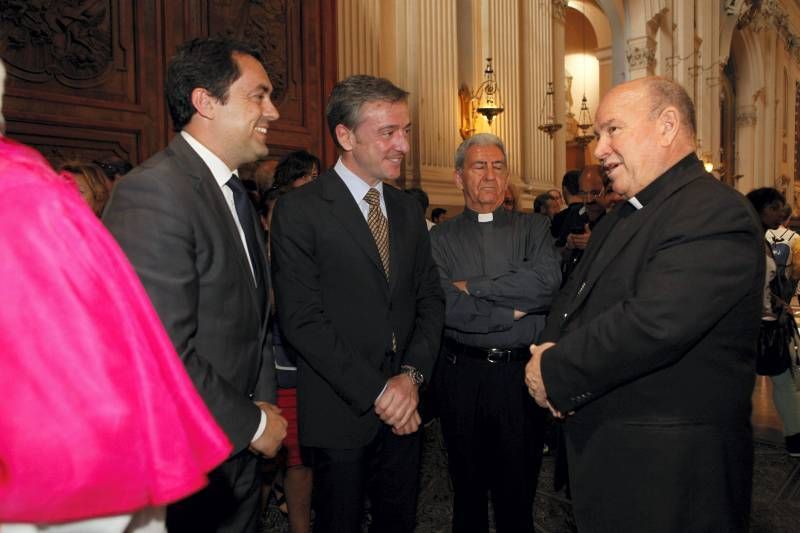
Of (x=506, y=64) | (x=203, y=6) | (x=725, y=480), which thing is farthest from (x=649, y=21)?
(x=725, y=480)

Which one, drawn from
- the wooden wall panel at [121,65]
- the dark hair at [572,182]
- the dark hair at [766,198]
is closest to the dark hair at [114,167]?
the wooden wall panel at [121,65]

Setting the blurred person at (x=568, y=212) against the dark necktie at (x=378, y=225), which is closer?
the dark necktie at (x=378, y=225)

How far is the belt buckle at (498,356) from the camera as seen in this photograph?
256cm

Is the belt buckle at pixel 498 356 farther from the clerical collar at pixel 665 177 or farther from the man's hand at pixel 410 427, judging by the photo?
the clerical collar at pixel 665 177

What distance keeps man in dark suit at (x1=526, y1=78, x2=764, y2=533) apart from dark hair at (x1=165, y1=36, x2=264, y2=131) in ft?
3.61

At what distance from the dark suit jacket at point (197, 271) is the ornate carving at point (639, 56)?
14627 mm

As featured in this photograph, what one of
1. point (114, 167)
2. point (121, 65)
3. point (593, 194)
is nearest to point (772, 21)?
point (593, 194)

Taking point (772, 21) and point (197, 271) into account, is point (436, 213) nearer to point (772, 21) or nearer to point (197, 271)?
point (197, 271)

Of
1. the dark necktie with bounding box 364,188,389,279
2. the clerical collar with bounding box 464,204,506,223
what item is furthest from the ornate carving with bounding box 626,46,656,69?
the dark necktie with bounding box 364,188,389,279

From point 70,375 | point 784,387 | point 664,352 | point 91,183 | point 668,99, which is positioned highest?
point 668,99

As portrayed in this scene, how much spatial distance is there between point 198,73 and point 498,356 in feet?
4.97

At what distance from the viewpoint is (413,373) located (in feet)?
7.25

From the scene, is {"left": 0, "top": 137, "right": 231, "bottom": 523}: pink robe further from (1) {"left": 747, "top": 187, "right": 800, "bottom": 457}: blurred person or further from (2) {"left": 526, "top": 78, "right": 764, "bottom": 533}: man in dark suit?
(1) {"left": 747, "top": 187, "right": 800, "bottom": 457}: blurred person

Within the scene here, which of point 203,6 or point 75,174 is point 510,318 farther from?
point 203,6
